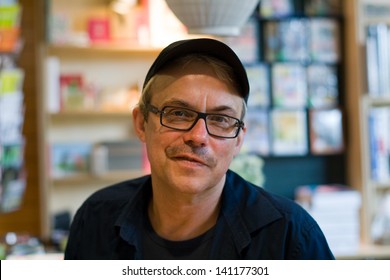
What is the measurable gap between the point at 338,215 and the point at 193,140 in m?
2.83

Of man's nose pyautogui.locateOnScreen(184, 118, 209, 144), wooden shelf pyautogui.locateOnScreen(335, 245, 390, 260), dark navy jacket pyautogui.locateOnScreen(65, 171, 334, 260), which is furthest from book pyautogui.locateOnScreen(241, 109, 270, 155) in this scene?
man's nose pyautogui.locateOnScreen(184, 118, 209, 144)

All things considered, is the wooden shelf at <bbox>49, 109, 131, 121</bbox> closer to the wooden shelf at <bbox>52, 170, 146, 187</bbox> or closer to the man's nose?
the wooden shelf at <bbox>52, 170, 146, 187</bbox>

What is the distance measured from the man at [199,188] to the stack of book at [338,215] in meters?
2.53

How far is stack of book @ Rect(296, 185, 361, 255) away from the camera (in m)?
3.70

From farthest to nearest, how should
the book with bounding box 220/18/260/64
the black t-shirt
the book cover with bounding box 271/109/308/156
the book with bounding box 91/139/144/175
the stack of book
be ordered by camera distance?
the book cover with bounding box 271/109/308/156 → the book with bounding box 220/18/260/64 → the book with bounding box 91/139/144/175 → the stack of book → the black t-shirt

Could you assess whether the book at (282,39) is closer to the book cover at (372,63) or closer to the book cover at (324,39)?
the book cover at (324,39)

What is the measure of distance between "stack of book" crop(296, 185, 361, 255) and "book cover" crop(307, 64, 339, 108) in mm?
656

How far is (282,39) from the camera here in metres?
4.08

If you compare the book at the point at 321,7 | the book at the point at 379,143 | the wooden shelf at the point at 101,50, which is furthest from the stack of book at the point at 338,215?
the wooden shelf at the point at 101,50

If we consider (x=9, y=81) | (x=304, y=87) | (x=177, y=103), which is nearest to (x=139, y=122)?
(x=177, y=103)

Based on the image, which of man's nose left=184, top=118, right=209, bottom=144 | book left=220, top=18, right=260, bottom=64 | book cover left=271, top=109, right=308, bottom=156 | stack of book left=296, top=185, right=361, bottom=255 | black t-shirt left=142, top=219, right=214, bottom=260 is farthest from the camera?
book cover left=271, top=109, right=308, bottom=156

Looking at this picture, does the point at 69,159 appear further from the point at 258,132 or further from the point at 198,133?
the point at 198,133

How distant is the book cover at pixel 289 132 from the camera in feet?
13.5

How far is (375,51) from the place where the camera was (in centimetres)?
382
